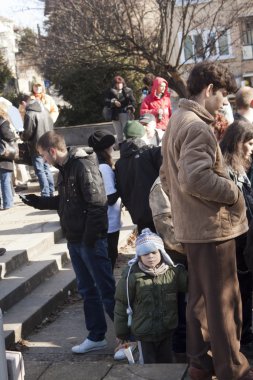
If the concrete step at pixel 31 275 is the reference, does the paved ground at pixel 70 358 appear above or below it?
below

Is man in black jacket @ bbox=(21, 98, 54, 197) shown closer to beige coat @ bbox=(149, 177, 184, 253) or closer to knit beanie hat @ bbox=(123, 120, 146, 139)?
knit beanie hat @ bbox=(123, 120, 146, 139)

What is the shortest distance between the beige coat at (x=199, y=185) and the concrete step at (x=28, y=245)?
3.34 m

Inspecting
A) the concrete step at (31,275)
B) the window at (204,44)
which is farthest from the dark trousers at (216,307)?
the window at (204,44)

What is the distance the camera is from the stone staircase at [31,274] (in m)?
6.57

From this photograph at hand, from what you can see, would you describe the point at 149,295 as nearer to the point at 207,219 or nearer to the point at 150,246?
the point at 150,246

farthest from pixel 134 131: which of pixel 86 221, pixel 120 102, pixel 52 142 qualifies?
pixel 120 102

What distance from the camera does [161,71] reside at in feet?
66.0

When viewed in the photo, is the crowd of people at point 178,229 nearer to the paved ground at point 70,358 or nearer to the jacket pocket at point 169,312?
the jacket pocket at point 169,312

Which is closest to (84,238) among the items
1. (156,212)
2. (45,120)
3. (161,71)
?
(156,212)

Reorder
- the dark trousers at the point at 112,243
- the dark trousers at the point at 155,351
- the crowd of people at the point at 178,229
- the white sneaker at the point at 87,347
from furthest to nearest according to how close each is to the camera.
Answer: the dark trousers at the point at 112,243 < the white sneaker at the point at 87,347 < the dark trousers at the point at 155,351 < the crowd of people at the point at 178,229

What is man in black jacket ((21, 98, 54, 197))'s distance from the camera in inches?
430

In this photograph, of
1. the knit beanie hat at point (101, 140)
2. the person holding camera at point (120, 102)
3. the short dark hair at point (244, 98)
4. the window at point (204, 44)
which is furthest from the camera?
the window at point (204, 44)

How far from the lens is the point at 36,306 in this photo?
6.81m

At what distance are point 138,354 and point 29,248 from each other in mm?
2987
